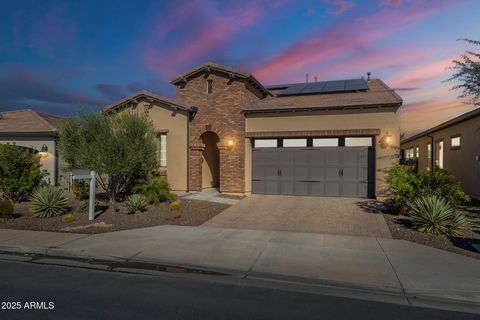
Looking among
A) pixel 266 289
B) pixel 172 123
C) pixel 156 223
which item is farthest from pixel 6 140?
pixel 266 289

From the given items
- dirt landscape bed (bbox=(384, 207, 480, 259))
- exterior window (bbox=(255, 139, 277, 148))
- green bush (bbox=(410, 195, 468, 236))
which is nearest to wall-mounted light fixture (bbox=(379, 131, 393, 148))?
dirt landscape bed (bbox=(384, 207, 480, 259))

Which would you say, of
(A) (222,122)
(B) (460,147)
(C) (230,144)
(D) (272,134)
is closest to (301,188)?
(D) (272,134)

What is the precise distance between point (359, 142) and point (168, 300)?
39.7ft

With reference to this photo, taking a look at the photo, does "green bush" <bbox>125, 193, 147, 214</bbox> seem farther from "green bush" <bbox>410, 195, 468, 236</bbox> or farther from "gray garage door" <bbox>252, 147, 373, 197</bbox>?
"green bush" <bbox>410, 195, 468, 236</bbox>

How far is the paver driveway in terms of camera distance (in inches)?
398

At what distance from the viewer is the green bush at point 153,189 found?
44.7 feet

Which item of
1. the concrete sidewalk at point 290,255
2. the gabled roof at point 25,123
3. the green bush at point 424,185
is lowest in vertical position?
the concrete sidewalk at point 290,255

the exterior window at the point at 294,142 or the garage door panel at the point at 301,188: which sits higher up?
the exterior window at the point at 294,142

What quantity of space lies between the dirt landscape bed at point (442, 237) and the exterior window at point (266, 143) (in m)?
6.67

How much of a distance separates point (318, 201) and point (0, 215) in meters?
11.5

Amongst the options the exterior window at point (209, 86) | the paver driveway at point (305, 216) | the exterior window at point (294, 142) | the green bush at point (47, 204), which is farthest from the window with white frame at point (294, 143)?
the green bush at point (47, 204)

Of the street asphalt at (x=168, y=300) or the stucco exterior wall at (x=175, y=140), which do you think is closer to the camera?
the street asphalt at (x=168, y=300)

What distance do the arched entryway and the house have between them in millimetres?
107

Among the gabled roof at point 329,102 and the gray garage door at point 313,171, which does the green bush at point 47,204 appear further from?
the gabled roof at point 329,102
